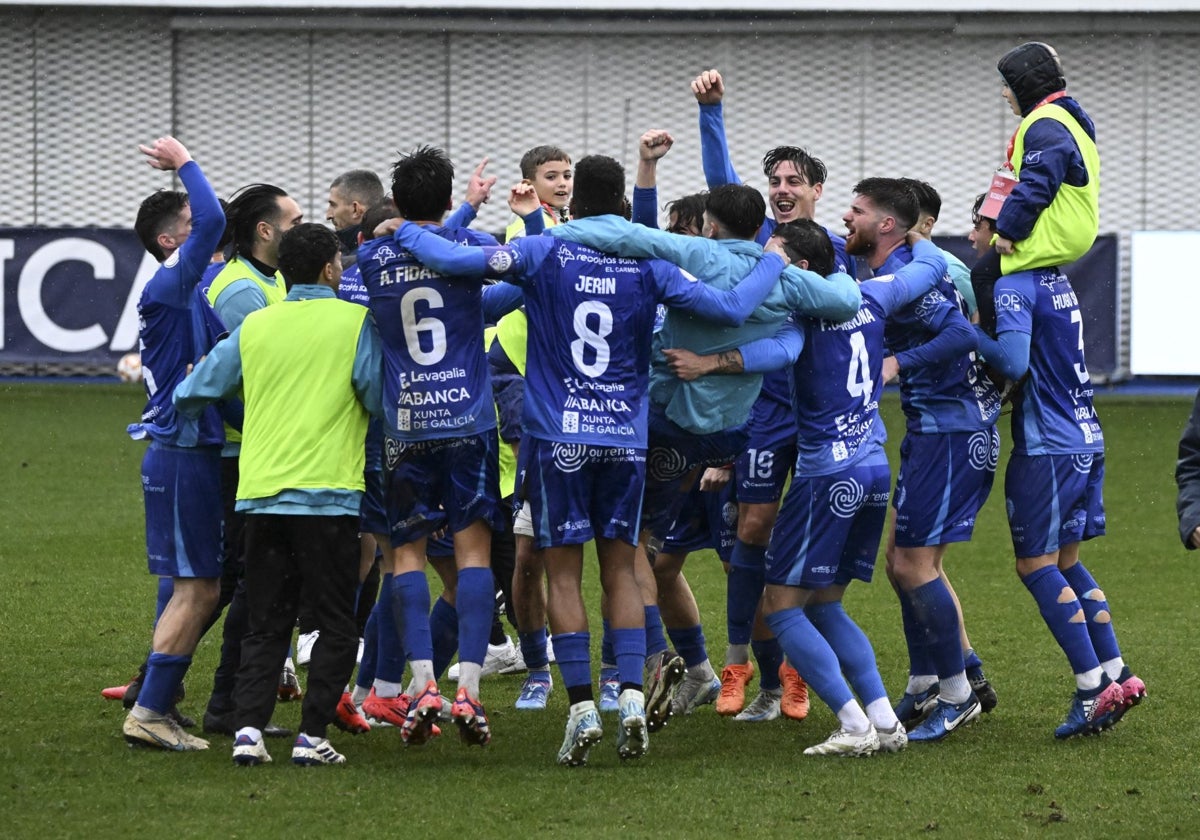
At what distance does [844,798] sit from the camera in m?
5.02

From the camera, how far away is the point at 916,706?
618 centimetres

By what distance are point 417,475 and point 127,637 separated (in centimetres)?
255

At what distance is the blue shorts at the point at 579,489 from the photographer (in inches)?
213

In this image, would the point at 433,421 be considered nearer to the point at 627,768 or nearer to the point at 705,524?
the point at 627,768

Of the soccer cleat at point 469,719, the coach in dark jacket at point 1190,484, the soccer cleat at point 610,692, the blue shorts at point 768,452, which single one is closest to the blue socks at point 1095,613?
the blue shorts at point 768,452

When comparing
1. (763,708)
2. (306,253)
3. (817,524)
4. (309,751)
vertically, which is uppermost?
(306,253)

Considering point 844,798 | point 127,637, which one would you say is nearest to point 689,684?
point 844,798

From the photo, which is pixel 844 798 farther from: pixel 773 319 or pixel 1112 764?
pixel 773 319

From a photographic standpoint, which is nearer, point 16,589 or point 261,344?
point 261,344

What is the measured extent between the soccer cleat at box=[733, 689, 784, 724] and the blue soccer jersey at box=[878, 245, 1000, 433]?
116 cm

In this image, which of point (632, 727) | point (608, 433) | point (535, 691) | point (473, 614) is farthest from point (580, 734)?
point (535, 691)

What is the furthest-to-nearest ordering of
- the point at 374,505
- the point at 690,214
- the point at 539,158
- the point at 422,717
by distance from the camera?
the point at 539,158
the point at 690,214
the point at 374,505
the point at 422,717

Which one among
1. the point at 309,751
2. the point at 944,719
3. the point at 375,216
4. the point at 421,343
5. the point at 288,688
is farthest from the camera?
the point at 288,688

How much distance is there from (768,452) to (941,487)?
2.18 feet
